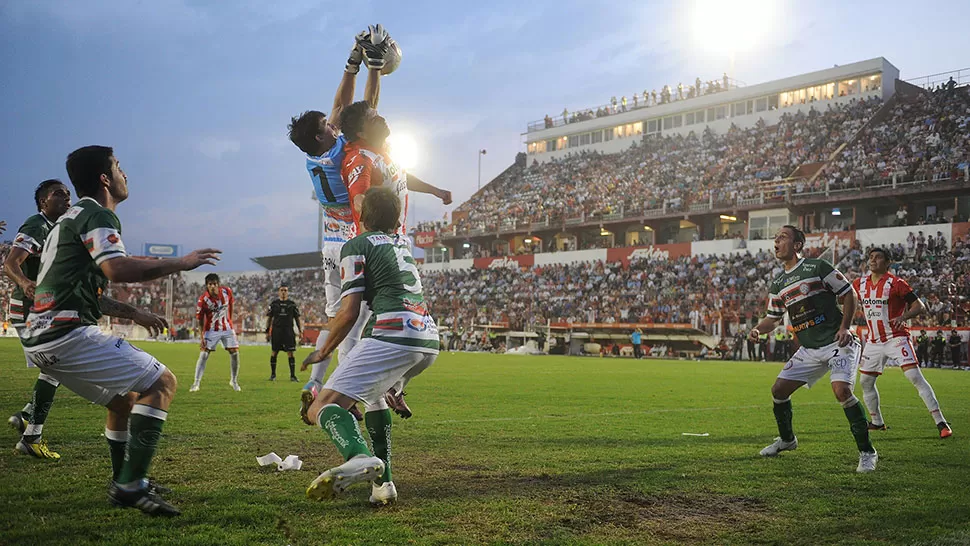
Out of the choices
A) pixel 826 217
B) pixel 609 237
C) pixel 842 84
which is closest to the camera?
pixel 826 217

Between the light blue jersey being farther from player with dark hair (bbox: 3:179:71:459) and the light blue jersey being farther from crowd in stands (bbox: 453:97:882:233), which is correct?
crowd in stands (bbox: 453:97:882:233)

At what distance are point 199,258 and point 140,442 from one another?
124cm

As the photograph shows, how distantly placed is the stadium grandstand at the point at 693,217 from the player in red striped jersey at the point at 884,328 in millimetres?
24306

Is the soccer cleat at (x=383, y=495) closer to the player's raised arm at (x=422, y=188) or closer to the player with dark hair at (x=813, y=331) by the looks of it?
the player's raised arm at (x=422, y=188)

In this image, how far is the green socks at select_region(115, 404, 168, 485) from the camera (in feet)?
15.0

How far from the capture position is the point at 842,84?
5156cm

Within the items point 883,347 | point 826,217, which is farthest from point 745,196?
point 883,347

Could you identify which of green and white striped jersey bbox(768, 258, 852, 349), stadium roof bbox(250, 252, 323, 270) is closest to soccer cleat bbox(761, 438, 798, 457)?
green and white striped jersey bbox(768, 258, 852, 349)

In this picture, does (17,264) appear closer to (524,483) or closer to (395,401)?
(395,401)

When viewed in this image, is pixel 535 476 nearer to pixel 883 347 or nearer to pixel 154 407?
pixel 154 407

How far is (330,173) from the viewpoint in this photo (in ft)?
20.6

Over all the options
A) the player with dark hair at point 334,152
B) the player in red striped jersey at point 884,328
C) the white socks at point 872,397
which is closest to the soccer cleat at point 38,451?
the player with dark hair at point 334,152

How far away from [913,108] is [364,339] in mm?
49218

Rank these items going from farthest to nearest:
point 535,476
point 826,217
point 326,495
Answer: point 826,217
point 535,476
point 326,495
